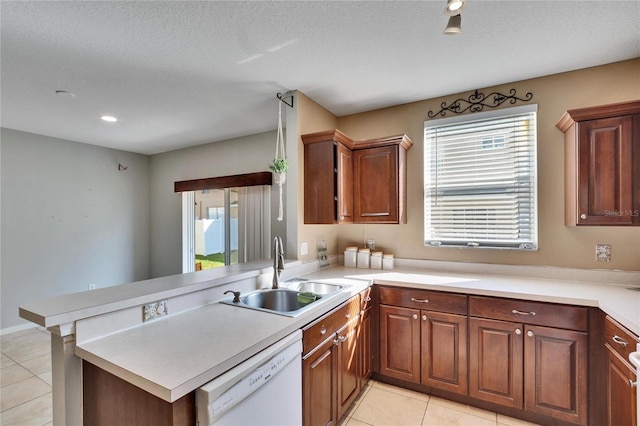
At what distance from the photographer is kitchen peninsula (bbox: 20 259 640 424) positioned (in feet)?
3.55

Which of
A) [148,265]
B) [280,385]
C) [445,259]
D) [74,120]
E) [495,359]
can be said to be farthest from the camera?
[148,265]

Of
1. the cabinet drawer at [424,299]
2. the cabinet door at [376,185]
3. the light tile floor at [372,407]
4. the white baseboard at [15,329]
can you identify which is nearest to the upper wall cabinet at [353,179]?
the cabinet door at [376,185]

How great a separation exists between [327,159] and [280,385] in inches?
70.4

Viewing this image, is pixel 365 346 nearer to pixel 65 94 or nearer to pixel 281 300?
pixel 281 300

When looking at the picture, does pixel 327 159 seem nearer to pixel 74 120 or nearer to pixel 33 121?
pixel 74 120

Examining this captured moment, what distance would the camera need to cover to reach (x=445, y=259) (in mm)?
2754

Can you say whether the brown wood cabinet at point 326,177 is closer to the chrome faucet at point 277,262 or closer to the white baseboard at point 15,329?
the chrome faucet at point 277,262

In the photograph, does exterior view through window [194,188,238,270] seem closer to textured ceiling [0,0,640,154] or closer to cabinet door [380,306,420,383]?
textured ceiling [0,0,640,154]

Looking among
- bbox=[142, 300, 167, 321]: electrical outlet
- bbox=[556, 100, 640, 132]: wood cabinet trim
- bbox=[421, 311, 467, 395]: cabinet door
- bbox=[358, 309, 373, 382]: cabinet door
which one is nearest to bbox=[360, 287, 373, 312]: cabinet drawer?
bbox=[358, 309, 373, 382]: cabinet door

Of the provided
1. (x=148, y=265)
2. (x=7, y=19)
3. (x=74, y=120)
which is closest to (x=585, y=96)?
(x=7, y=19)

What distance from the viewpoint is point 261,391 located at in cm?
122

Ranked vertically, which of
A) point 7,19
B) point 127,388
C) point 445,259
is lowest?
point 127,388

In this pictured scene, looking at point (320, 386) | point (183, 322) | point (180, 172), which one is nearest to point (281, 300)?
point (320, 386)

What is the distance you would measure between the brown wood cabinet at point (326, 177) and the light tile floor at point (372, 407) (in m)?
1.45
